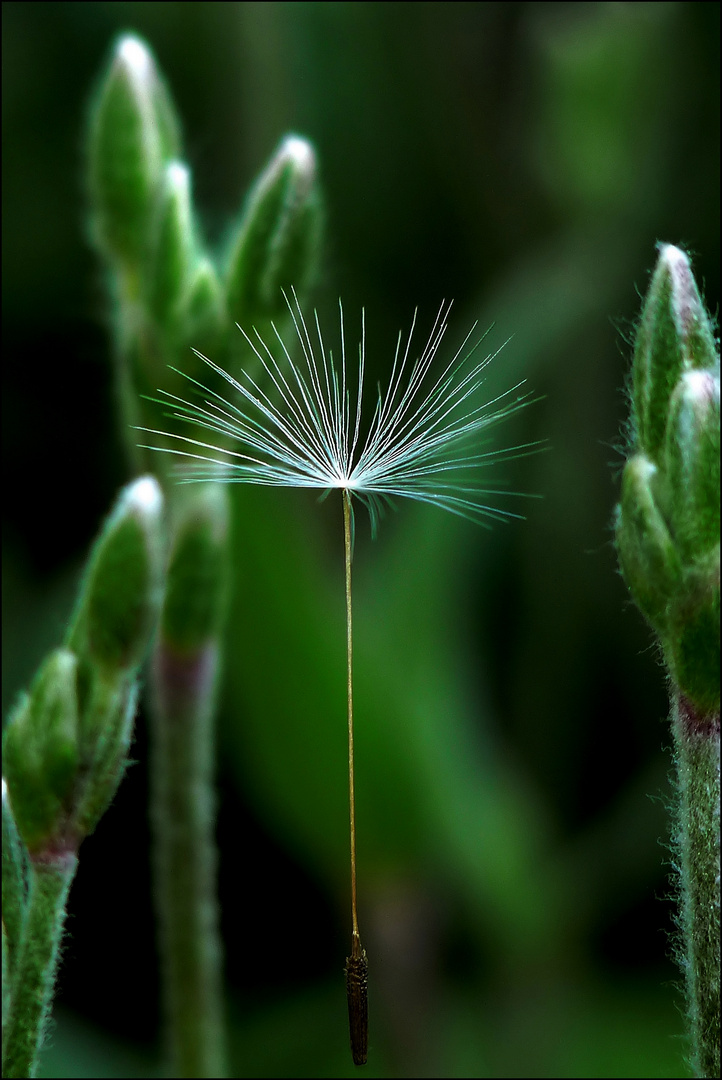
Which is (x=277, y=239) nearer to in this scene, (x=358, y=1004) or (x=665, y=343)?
(x=665, y=343)

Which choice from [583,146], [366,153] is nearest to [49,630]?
[366,153]

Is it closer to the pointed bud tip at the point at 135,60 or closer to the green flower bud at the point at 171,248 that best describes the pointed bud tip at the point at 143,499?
the green flower bud at the point at 171,248

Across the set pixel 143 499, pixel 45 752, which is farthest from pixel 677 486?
pixel 45 752

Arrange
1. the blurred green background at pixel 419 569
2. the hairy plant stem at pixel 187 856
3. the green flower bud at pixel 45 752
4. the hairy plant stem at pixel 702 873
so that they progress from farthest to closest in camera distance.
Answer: the blurred green background at pixel 419 569, the hairy plant stem at pixel 187 856, the green flower bud at pixel 45 752, the hairy plant stem at pixel 702 873

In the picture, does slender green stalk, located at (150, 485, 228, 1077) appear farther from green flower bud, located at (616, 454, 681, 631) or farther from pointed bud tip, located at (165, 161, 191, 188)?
green flower bud, located at (616, 454, 681, 631)

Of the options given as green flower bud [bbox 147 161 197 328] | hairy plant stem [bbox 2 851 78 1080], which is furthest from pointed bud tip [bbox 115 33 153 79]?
hairy plant stem [bbox 2 851 78 1080]

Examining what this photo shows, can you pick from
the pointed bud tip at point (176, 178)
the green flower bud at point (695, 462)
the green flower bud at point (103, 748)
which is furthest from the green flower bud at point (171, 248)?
the green flower bud at point (695, 462)
